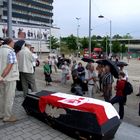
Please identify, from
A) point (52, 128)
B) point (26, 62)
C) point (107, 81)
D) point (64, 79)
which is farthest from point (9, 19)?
point (64, 79)

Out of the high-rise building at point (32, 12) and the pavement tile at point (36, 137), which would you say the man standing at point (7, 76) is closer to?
the pavement tile at point (36, 137)

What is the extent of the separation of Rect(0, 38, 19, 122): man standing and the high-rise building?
324ft

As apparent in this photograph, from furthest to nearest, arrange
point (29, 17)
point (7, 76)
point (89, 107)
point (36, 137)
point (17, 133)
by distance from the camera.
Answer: point (29, 17) < point (7, 76) < point (17, 133) < point (36, 137) < point (89, 107)

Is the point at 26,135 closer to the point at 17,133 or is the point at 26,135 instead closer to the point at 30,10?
the point at 17,133

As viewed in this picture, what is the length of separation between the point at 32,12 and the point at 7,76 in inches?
4458

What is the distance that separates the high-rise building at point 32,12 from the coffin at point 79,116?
99206 mm

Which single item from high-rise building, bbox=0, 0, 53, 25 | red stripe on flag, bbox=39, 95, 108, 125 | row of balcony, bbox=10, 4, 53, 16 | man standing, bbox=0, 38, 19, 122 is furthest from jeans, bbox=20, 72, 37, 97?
row of balcony, bbox=10, 4, 53, 16

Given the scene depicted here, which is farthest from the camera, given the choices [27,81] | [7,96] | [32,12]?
[32,12]

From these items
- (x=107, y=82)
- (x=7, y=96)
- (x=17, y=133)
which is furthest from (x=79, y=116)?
(x=107, y=82)

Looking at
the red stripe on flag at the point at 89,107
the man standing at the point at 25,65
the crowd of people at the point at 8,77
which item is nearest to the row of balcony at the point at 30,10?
the man standing at the point at 25,65

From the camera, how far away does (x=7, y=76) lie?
659cm

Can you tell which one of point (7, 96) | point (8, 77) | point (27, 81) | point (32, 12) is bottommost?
point (7, 96)

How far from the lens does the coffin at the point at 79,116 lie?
547 cm

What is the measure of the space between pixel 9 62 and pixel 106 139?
8.48 feet
